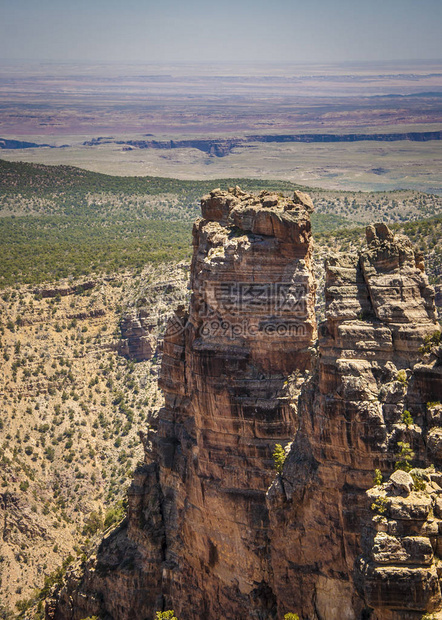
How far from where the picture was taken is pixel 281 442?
149 feet

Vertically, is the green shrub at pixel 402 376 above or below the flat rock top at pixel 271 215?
below

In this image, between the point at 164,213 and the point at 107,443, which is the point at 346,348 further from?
the point at 164,213

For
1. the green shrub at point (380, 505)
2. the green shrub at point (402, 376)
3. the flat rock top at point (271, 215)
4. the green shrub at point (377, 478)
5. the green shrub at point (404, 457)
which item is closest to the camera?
the green shrub at point (380, 505)

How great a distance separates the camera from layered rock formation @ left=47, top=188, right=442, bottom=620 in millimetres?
33906

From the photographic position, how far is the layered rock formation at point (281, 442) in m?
33.9

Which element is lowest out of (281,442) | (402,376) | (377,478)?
(281,442)

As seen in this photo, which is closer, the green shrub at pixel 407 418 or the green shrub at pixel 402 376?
the green shrub at pixel 407 418

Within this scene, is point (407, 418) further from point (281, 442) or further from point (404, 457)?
point (281, 442)

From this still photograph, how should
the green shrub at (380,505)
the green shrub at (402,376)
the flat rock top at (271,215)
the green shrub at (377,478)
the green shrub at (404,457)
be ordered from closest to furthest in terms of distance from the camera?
the green shrub at (380,505) < the green shrub at (404,457) < the green shrub at (377,478) < the green shrub at (402,376) < the flat rock top at (271,215)

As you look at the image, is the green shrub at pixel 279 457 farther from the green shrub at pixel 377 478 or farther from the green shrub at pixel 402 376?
the green shrub at pixel 402 376

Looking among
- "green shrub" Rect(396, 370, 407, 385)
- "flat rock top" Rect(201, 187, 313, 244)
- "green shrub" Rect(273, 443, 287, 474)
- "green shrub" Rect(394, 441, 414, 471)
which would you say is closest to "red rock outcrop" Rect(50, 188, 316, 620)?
"flat rock top" Rect(201, 187, 313, 244)

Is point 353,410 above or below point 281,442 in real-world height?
above

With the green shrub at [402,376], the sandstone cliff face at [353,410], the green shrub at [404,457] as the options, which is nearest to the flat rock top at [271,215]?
the sandstone cliff face at [353,410]

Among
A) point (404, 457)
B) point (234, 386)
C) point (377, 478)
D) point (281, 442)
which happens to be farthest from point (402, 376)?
point (234, 386)
